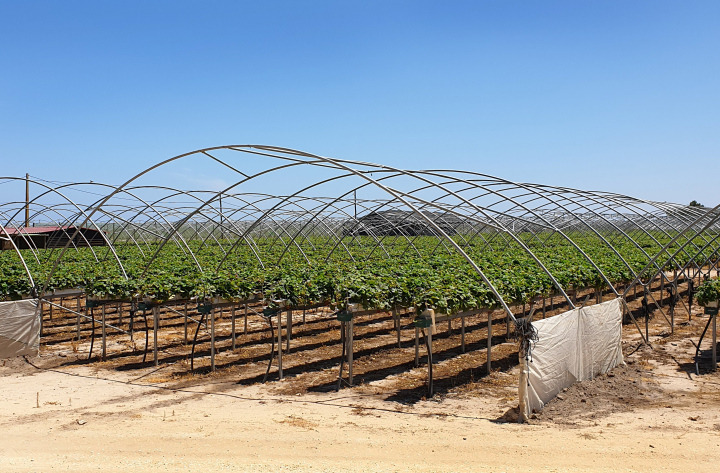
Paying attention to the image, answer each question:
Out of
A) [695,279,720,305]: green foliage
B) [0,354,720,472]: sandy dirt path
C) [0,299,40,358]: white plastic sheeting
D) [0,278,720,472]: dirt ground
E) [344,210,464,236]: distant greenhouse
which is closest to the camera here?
[0,354,720,472]: sandy dirt path

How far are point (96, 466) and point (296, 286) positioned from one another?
473 centimetres

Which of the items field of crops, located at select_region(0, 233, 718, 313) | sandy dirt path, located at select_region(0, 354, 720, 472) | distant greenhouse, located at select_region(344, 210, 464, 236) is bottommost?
sandy dirt path, located at select_region(0, 354, 720, 472)

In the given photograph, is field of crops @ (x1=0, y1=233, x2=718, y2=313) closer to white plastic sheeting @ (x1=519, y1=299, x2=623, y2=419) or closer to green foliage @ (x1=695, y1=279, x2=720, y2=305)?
white plastic sheeting @ (x1=519, y1=299, x2=623, y2=419)

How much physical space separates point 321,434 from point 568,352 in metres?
4.12

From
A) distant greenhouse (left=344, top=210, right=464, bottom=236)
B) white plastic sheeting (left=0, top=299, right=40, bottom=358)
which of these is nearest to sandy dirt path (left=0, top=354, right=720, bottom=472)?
white plastic sheeting (left=0, top=299, right=40, bottom=358)

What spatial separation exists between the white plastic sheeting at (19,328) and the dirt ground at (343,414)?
315 millimetres

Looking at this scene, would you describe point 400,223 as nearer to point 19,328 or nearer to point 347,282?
point 347,282

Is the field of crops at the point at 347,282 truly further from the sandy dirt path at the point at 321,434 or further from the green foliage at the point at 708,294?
the green foliage at the point at 708,294

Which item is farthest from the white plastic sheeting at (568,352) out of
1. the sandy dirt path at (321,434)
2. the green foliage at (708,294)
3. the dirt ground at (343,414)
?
the green foliage at (708,294)

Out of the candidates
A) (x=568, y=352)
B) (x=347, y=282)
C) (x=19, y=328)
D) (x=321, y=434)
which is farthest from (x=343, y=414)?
(x=19, y=328)

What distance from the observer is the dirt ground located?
6555mm

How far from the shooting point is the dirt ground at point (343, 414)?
258 inches

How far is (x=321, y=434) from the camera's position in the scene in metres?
7.52

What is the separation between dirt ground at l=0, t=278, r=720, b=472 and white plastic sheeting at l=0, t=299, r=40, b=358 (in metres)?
0.32
